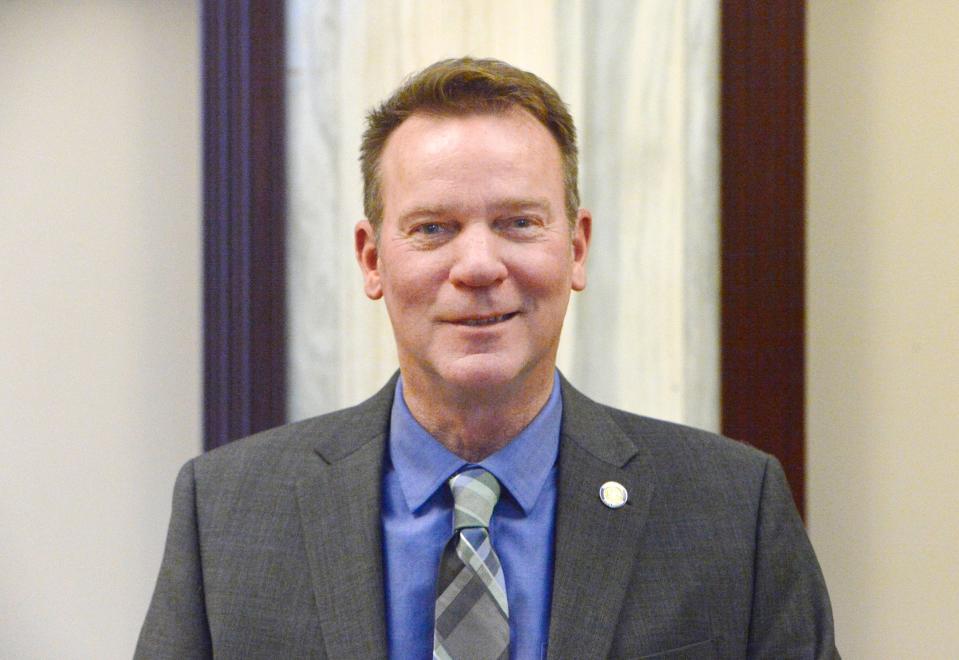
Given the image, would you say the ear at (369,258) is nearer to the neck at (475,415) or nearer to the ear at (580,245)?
the neck at (475,415)

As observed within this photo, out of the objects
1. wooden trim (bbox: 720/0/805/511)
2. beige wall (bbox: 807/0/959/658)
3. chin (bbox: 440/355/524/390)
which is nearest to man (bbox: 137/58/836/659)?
chin (bbox: 440/355/524/390)

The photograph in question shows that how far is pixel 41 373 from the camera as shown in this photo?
2.14m

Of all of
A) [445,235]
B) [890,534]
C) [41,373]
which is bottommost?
[890,534]

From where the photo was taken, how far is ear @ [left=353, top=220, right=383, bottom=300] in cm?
163

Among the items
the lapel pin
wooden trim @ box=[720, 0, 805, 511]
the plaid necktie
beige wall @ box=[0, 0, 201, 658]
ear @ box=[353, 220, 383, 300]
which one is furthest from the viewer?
beige wall @ box=[0, 0, 201, 658]

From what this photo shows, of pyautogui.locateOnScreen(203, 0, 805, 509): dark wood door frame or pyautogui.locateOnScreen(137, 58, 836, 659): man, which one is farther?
pyautogui.locateOnScreen(203, 0, 805, 509): dark wood door frame

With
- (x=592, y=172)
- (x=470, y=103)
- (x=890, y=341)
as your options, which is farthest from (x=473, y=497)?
(x=890, y=341)

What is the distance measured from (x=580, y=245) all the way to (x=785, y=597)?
55 centimetres

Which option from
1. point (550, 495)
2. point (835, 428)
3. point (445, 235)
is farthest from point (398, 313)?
point (835, 428)

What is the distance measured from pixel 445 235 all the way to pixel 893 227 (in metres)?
0.96

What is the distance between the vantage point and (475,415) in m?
1.53

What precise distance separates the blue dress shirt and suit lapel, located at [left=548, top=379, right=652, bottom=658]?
29 millimetres

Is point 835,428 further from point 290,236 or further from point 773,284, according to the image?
point 290,236

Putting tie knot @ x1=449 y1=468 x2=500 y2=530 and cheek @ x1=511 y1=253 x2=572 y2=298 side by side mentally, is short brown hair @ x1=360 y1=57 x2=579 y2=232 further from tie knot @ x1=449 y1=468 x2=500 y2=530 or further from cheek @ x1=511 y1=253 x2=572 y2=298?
tie knot @ x1=449 y1=468 x2=500 y2=530
